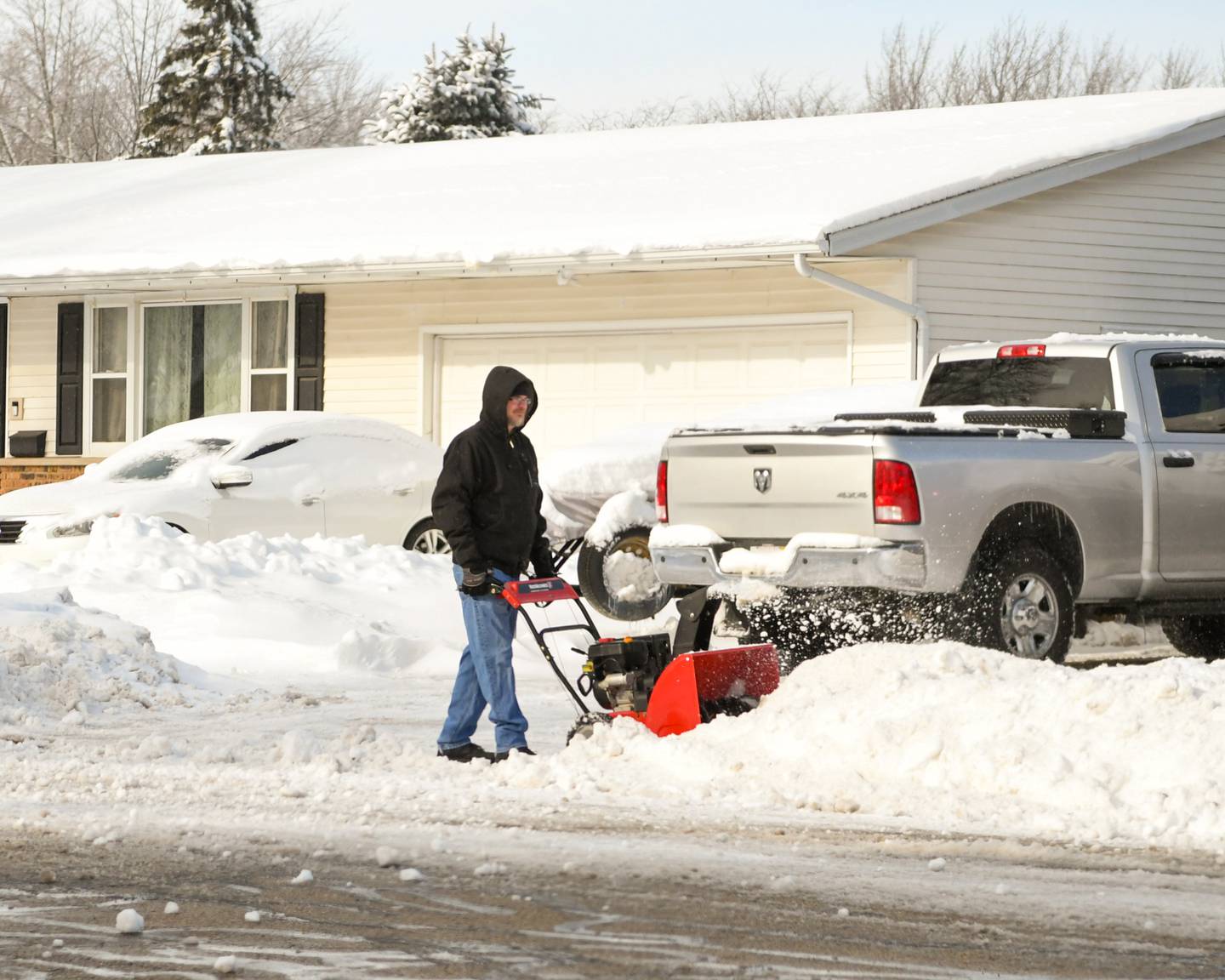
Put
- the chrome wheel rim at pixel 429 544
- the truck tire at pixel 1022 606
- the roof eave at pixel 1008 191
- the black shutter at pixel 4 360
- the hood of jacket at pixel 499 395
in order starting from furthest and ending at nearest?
1. the black shutter at pixel 4 360
2. the roof eave at pixel 1008 191
3. the chrome wheel rim at pixel 429 544
4. the truck tire at pixel 1022 606
5. the hood of jacket at pixel 499 395

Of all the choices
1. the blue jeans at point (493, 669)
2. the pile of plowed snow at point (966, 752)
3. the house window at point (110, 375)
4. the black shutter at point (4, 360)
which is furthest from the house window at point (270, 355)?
the pile of plowed snow at point (966, 752)

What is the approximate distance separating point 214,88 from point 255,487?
109ft

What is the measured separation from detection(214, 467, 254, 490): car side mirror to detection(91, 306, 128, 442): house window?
6.46 metres

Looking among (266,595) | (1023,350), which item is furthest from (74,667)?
(1023,350)

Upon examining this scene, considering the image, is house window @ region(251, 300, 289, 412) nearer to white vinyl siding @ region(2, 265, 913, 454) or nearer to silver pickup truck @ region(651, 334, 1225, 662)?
white vinyl siding @ region(2, 265, 913, 454)

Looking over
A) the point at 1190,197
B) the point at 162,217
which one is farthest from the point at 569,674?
the point at 162,217

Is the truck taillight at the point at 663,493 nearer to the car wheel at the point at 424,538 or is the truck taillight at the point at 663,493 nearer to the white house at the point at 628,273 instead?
the car wheel at the point at 424,538

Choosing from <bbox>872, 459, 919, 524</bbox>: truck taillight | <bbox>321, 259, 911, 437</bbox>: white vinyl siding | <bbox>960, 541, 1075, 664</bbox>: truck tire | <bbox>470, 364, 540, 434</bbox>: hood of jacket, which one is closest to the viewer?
<bbox>470, 364, 540, 434</bbox>: hood of jacket

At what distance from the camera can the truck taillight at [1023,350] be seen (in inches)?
460

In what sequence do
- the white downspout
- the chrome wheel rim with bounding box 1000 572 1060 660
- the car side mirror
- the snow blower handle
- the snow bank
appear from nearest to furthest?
the snow blower handle → the chrome wheel rim with bounding box 1000 572 1060 660 → the snow bank → the car side mirror → the white downspout

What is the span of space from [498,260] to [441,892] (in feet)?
43.3

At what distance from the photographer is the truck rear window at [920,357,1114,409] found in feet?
37.7

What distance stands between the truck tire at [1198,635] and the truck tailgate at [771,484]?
3.48m

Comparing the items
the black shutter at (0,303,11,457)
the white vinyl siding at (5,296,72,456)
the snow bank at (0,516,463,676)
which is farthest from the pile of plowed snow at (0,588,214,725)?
the black shutter at (0,303,11,457)
